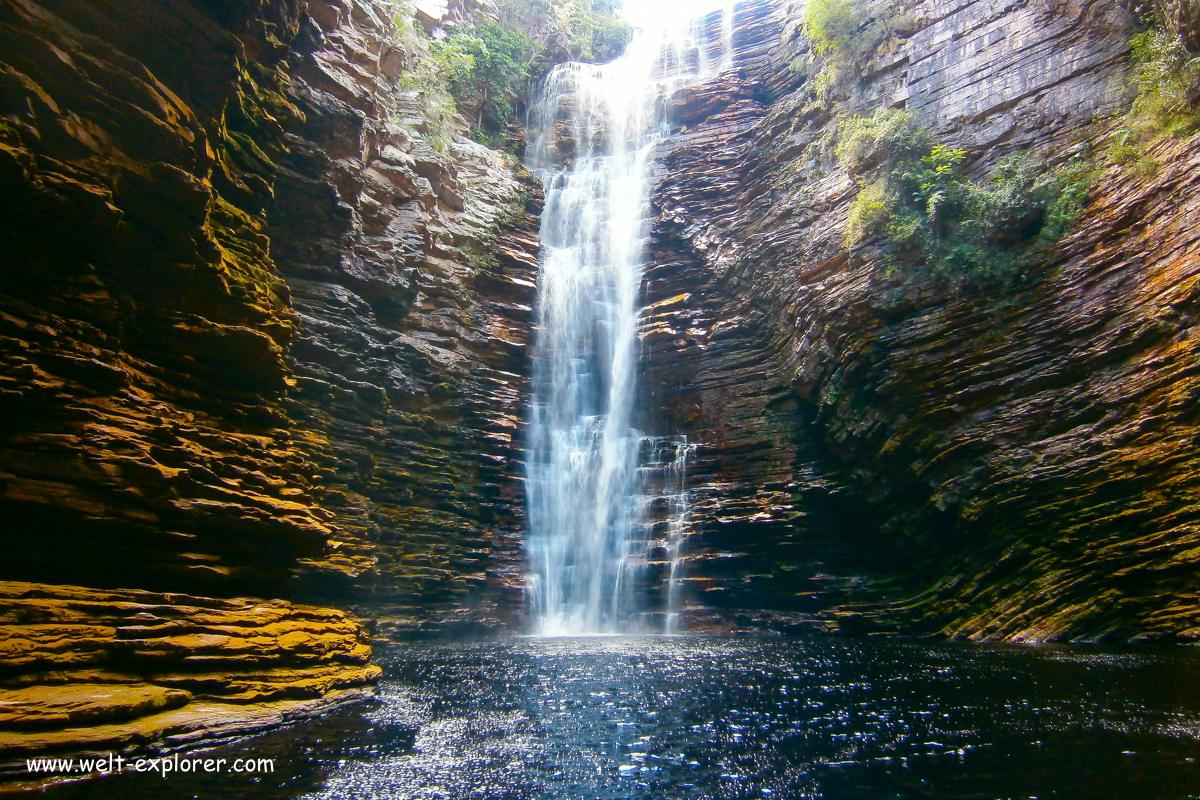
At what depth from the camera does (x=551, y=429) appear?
833 inches

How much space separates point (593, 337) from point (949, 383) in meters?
12.5

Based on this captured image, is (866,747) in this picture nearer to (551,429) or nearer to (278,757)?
(278,757)

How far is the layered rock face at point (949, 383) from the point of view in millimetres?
10898

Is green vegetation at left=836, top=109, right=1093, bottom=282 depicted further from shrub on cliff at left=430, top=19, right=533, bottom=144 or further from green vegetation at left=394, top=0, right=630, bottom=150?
shrub on cliff at left=430, top=19, right=533, bottom=144

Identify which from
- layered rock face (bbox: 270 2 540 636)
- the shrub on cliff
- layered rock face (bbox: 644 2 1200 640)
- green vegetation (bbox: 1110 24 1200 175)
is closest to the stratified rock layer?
layered rock face (bbox: 270 2 540 636)

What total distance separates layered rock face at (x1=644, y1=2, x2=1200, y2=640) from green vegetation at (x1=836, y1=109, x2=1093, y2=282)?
1.68 feet

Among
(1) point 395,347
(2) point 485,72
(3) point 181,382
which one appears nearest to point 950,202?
(1) point 395,347

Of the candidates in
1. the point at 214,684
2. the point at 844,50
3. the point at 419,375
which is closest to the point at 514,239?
the point at 419,375

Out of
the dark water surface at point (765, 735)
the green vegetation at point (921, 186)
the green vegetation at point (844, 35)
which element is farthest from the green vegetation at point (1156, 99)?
the dark water surface at point (765, 735)

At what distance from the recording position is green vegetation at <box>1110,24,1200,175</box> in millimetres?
11445

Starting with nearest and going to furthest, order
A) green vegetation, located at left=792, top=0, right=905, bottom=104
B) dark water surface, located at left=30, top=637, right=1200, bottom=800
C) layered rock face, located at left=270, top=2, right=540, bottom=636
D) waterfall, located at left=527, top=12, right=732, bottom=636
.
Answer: dark water surface, located at left=30, top=637, right=1200, bottom=800 < layered rock face, located at left=270, top=2, right=540, bottom=636 < waterfall, located at left=527, top=12, right=732, bottom=636 < green vegetation, located at left=792, top=0, right=905, bottom=104

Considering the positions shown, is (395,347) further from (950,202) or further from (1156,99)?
(1156,99)

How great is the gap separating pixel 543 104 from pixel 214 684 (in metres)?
30.0

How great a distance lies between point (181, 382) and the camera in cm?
944
